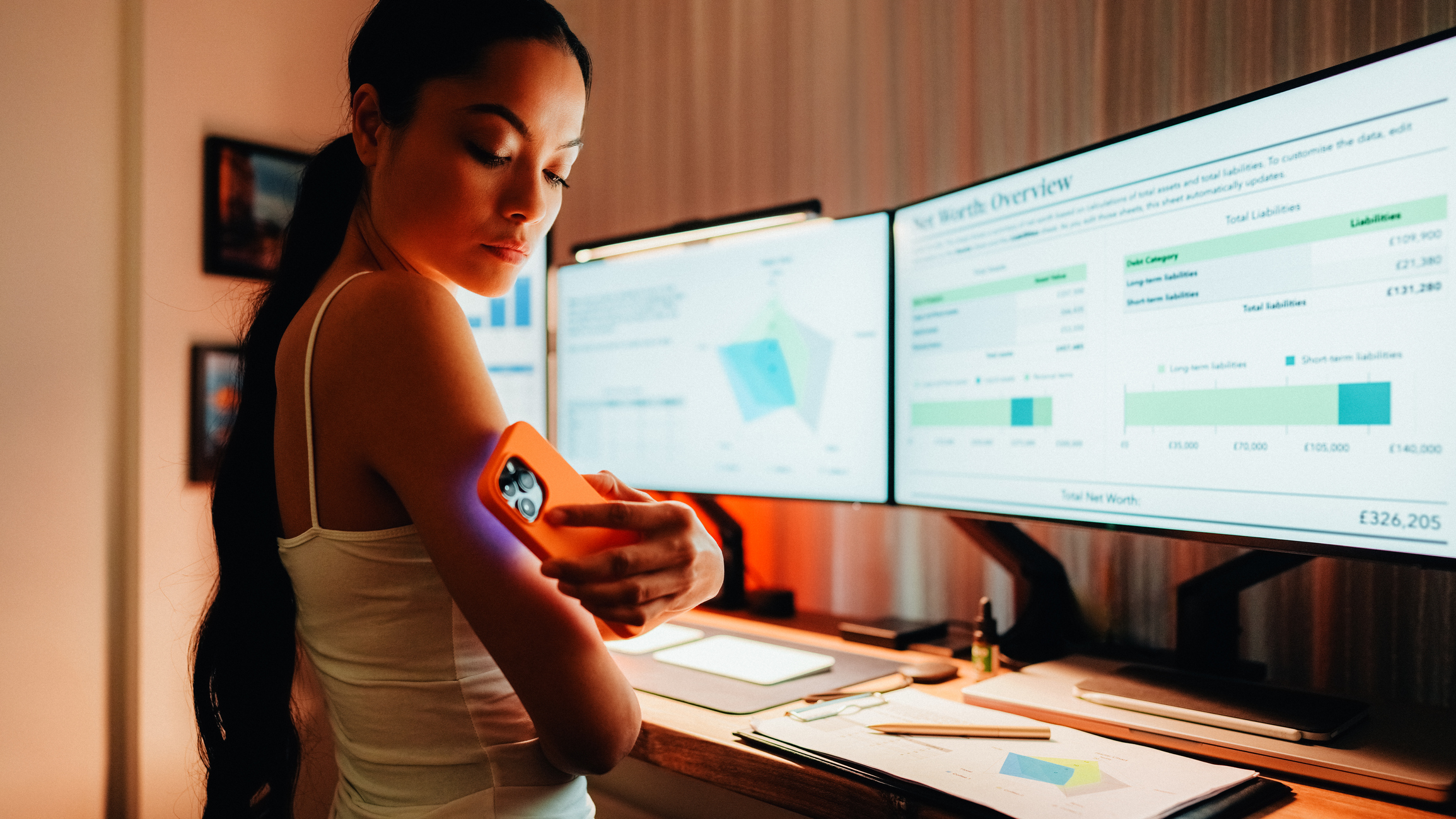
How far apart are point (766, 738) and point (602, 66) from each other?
1586 millimetres

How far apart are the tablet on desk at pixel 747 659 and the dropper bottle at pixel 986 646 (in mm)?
170

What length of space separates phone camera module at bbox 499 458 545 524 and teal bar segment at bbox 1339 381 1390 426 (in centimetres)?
64

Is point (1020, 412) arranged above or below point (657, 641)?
above

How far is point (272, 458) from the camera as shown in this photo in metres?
0.71

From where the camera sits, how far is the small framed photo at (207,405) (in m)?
1.59

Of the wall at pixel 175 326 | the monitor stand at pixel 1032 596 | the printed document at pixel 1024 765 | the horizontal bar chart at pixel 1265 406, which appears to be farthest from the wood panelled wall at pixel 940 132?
the wall at pixel 175 326

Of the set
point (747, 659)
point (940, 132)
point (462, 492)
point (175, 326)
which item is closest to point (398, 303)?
point (462, 492)

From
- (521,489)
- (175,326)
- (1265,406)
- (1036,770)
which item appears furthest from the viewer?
(175,326)

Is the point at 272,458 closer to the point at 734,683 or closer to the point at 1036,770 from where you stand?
the point at 734,683

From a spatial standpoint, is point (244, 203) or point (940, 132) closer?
point (940, 132)

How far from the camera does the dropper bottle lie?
986 millimetres

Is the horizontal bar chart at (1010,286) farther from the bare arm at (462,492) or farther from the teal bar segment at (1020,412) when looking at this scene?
the bare arm at (462,492)

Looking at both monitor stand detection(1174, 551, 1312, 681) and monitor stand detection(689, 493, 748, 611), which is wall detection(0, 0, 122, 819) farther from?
monitor stand detection(1174, 551, 1312, 681)

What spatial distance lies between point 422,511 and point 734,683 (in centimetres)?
49
